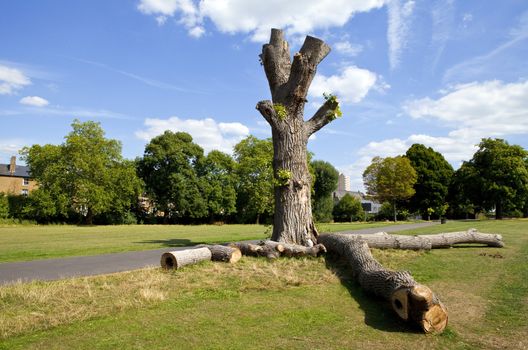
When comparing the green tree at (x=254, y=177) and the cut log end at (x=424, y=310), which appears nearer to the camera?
the cut log end at (x=424, y=310)

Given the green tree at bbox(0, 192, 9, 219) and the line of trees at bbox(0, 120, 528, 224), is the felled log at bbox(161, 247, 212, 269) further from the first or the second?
the green tree at bbox(0, 192, 9, 219)

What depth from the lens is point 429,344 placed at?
5.32m

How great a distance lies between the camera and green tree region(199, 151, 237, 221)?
54281 mm

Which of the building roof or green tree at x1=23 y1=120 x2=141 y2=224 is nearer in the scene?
green tree at x1=23 y1=120 x2=141 y2=224

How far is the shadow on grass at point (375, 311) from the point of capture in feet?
19.8

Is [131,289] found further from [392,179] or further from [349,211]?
[349,211]

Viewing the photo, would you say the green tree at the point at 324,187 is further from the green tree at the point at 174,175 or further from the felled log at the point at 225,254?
the felled log at the point at 225,254

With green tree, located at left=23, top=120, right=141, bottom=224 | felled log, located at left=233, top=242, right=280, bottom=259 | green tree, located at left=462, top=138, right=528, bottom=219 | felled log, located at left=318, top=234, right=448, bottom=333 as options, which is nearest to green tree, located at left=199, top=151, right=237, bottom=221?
green tree, located at left=23, top=120, right=141, bottom=224

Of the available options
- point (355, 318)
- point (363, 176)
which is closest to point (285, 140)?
point (355, 318)

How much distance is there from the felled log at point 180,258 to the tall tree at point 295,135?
3.50m

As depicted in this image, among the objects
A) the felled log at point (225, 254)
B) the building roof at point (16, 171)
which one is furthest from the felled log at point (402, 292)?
the building roof at point (16, 171)

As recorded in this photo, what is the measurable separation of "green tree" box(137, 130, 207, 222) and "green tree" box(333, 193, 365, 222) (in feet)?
78.4

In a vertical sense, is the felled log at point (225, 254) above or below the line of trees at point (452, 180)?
below

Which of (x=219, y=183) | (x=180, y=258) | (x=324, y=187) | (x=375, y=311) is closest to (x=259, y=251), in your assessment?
(x=180, y=258)
